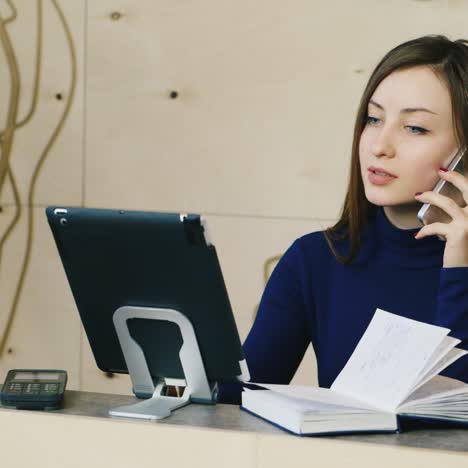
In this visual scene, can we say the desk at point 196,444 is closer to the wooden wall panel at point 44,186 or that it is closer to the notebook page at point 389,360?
the notebook page at point 389,360

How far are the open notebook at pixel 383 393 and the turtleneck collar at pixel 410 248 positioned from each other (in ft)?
1.60

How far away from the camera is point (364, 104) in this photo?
1.85 metres

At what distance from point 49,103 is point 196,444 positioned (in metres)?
1.88

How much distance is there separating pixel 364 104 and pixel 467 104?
22cm

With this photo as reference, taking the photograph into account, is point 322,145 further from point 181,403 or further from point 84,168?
point 181,403

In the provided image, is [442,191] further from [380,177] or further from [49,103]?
[49,103]

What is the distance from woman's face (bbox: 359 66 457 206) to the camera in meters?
1.73

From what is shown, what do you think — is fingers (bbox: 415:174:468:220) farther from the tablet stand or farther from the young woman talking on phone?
the tablet stand

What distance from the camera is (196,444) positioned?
1156 mm

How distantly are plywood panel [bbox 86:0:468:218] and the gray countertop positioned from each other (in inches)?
52.0

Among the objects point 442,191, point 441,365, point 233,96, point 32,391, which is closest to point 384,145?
point 442,191

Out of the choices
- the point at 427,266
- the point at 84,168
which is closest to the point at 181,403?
the point at 427,266

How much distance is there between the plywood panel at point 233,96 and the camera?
2590 millimetres

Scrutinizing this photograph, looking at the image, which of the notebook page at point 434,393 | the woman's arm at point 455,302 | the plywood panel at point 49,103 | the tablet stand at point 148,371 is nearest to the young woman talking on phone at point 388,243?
the woman's arm at point 455,302
